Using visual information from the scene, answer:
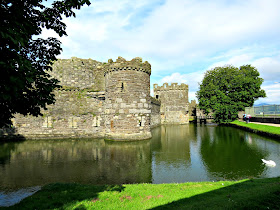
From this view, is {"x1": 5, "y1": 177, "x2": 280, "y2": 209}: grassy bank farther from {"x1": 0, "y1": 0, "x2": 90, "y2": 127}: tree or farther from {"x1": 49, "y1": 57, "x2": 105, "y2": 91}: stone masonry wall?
{"x1": 49, "y1": 57, "x2": 105, "y2": 91}: stone masonry wall

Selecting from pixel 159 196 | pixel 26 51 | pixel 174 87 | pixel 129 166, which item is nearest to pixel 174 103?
pixel 174 87

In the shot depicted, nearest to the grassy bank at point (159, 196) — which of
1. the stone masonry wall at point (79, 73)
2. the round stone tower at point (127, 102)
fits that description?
the round stone tower at point (127, 102)

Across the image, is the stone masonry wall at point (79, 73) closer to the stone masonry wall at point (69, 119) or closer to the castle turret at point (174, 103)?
the stone masonry wall at point (69, 119)

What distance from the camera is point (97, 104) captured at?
18.1 metres

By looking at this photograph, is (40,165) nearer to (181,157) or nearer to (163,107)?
(181,157)

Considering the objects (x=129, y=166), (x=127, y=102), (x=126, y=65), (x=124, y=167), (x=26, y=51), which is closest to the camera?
(x=26, y=51)

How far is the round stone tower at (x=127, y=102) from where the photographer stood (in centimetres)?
1561

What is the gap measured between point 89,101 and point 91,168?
10812 millimetres

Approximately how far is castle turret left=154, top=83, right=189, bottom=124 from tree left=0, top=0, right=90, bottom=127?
33437 millimetres

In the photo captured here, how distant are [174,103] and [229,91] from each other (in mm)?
10872

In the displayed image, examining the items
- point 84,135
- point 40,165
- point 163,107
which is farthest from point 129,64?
point 163,107

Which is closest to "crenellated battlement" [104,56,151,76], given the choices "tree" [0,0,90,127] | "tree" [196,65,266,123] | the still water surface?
the still water surface

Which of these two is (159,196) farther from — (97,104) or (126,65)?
(97,104)

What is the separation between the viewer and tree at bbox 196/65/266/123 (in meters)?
30.8
